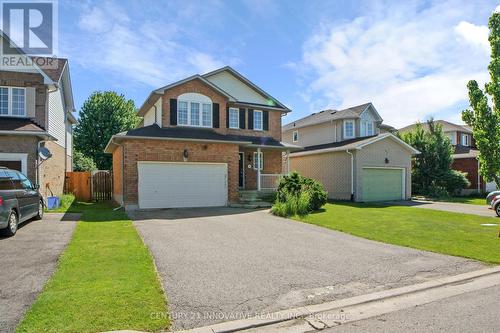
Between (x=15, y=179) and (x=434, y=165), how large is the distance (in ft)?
86.8

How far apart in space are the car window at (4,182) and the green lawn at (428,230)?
32.0 feet

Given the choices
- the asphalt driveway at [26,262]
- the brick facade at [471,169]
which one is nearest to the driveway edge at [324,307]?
the asphalt driveway at [26,262]

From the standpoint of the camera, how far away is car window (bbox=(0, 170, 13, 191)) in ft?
30.5

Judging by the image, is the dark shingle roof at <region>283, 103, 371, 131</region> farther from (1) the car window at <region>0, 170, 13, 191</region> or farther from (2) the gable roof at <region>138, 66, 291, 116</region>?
(1) the car window at <region>0, 170, 13, 191</region>

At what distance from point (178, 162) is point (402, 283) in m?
12.4

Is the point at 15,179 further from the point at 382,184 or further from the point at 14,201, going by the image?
Result: the point at 382,184

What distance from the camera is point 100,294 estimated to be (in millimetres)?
5004

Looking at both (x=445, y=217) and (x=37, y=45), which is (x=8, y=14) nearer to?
(x=37, y=45)

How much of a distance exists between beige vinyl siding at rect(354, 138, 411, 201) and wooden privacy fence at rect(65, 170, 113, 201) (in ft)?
52.4

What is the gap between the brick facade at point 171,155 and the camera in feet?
51.3

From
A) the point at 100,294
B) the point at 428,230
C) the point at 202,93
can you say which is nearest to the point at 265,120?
the point at 202,93

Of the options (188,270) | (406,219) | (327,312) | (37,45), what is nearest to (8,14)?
(37,45)

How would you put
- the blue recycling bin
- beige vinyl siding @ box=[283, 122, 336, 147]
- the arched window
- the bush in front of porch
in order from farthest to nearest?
beige vinyl siding @ box=[283, 122, 336, 147] → the arched window → the blue recycling bin → the bush in front of porch

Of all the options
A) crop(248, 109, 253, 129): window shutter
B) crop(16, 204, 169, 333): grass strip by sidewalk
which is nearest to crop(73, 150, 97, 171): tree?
crop(248, 109, 253, 129): window shutter
